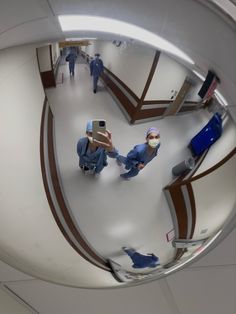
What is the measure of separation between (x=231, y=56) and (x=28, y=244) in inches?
11.9

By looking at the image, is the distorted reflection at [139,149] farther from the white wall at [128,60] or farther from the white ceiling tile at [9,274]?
the white ceiling tile at [9,274]

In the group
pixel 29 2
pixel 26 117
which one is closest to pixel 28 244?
pixel 26 117

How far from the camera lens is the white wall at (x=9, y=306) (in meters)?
0.83

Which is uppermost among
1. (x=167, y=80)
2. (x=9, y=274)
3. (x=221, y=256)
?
(x=167, y=80)

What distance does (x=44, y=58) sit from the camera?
1.21ft

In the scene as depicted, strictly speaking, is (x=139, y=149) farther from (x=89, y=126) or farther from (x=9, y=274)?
(x=9, y=274)

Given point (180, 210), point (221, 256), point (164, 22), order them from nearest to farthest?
point (164, 22), point (180, 210), point (221, 256)

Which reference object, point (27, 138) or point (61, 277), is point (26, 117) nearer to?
point (27, 138)

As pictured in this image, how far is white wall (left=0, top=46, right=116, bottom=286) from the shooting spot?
0.37 meters

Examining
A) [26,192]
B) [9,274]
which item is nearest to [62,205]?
[26,192]

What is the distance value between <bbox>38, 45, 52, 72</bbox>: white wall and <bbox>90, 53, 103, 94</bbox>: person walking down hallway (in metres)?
0.04

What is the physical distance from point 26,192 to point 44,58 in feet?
0.50

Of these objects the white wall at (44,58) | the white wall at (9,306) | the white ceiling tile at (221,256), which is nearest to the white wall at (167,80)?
the white wall at (44,58)

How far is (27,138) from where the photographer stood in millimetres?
406
